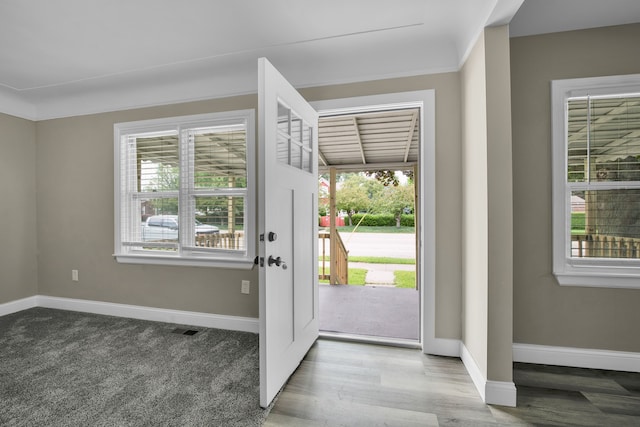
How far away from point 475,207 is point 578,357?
53.1 inches

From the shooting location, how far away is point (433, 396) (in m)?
1.77

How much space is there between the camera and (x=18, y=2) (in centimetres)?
176

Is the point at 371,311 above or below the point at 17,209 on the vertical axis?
below

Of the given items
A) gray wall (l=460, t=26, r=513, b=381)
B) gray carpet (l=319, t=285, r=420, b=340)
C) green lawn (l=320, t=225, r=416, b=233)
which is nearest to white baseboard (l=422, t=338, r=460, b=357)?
gray carpet (l=319, t=285, r=420, b=340)

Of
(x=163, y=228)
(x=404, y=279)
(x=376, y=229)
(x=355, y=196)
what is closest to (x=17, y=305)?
(x=163, y=228)

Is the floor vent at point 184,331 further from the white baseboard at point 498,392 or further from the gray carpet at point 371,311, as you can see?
the white baseboard at point 498,392

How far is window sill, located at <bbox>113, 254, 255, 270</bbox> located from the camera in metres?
2.74

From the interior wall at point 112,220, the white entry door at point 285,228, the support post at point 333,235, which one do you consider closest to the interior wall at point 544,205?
the interior wall at point 112,220

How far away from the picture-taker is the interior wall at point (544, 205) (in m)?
2.04

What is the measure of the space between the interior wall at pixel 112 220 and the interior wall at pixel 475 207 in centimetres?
11

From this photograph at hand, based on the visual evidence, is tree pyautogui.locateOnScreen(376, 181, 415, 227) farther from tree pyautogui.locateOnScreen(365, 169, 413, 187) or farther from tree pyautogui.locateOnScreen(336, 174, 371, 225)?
tree pyautogui.locateOnScreen(336, 174, 371, 225)

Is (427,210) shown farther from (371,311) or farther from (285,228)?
(371,311)

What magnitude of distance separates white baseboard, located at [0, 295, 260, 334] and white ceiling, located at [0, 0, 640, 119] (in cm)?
218

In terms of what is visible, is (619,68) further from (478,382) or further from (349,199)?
(349,199)
